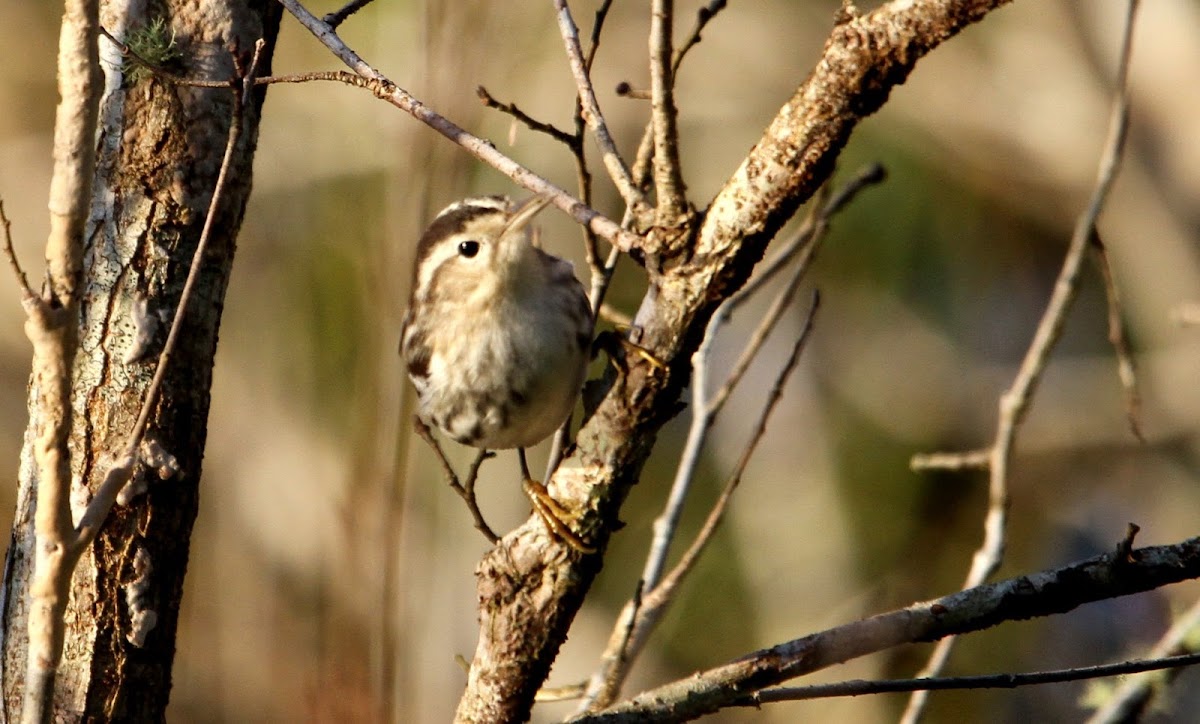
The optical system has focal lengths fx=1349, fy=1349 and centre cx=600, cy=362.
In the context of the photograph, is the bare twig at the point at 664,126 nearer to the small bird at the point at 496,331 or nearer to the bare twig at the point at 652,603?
the bare twig at the point at 652,603

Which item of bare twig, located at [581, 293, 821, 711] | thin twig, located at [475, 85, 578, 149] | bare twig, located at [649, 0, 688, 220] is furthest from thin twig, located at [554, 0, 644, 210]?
bare twig, located at [581, 293, 821, 711]

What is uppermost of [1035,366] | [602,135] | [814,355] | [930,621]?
[814,355]

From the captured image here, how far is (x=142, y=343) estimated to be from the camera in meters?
2.75

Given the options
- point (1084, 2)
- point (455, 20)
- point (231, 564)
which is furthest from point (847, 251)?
point (455, 20)

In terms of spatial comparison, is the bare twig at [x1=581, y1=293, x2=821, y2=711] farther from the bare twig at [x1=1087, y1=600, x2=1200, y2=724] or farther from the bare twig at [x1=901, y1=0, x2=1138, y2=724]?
the bare twig at [x1=1087, y1=600, x2=1200, y2=724]

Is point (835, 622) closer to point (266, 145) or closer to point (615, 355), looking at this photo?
point (266, 145)

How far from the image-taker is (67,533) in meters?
2.12

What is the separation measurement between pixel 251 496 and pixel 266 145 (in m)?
2.74

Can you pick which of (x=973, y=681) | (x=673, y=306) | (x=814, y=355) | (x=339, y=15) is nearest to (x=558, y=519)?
(x=673, y=306)

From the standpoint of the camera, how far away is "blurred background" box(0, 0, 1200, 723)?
9.05m

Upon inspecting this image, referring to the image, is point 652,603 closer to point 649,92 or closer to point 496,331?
point 496,331

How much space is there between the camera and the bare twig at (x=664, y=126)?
95.9 inches

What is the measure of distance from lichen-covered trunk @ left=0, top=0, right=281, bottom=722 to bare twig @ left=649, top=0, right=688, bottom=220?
0.92m

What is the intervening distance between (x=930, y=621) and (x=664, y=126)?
994 mm
